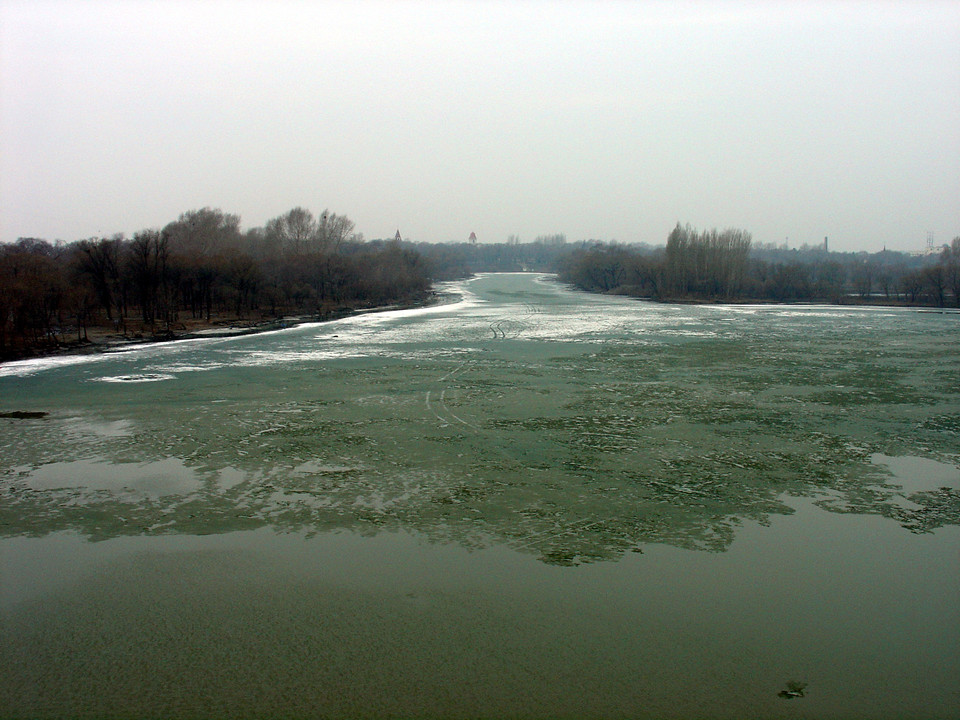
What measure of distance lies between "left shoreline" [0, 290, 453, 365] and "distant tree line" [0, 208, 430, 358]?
428mm

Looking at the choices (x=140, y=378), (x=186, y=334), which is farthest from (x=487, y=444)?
(x=186, y=334)

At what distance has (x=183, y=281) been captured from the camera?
35.4 meters

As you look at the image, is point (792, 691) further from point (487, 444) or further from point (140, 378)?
point (140, 378)

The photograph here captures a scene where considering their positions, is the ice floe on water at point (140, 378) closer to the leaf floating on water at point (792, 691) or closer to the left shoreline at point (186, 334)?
the left shoreline at point (186, 334)

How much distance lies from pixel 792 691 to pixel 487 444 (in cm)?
634

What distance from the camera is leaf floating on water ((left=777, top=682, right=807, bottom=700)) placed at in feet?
15.3

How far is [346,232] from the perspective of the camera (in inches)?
2554

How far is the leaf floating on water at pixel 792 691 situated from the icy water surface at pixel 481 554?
3 cm

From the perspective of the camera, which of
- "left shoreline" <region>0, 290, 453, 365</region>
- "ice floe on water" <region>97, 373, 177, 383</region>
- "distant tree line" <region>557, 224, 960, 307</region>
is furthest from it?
"distant tree line" <region>557, 224, 960, 307</region>

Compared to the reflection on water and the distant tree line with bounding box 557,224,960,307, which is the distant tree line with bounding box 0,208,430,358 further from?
the distant tree line with bounding box 557,224,960,307

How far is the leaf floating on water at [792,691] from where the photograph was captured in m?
4.66

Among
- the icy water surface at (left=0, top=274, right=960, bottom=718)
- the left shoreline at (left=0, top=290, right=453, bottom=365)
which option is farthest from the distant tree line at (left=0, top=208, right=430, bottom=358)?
the icy water surface at (left=0, top=274, right=960, bottom=718)

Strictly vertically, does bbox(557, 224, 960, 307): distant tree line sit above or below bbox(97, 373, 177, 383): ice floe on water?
above

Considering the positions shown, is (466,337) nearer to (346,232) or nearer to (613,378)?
(613,378)
